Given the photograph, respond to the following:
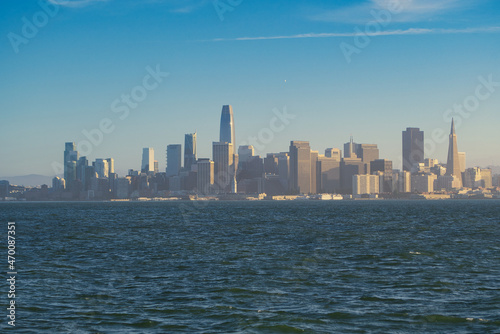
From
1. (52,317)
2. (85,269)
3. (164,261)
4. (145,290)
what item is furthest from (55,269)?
(52,317)

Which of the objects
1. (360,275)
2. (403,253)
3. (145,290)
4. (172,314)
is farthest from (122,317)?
(403,253)

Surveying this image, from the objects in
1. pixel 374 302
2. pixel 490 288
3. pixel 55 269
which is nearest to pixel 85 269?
pixel 55 269

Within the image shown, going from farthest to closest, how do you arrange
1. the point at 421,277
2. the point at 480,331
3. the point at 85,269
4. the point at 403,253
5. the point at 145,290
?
the point at 403,253 < the point at 85,269 < the point at 421,277 < the point at 145,290 < the point at 480,331

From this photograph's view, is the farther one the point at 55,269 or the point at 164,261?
the point at 164,261

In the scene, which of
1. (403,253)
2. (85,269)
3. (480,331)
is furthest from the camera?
(403,253)

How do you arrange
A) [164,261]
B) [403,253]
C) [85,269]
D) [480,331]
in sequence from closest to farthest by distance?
1. [480,331]
2. [85,269]
3. [164,261]
4. [403,253]

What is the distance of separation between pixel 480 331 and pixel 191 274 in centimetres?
2070

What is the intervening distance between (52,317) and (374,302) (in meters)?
15.3

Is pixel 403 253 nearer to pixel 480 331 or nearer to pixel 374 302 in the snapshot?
pixel 374 302

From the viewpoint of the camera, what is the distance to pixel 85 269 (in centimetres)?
4369

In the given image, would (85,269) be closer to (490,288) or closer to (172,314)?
(172,314)

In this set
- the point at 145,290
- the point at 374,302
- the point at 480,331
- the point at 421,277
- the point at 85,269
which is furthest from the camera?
the point at 85,269

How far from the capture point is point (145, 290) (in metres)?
34.2

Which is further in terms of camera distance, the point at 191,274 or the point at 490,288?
the point at 191,274
